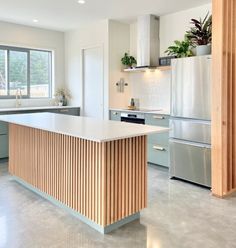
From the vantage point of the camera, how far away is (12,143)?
13.9 feet

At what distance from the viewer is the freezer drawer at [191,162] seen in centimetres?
385

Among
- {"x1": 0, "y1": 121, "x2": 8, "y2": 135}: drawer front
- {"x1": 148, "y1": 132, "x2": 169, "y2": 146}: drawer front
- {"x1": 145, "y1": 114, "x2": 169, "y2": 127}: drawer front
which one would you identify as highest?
{"x1": 145, "y1": 114, "x2": 169, "y2": 127}: drawer front

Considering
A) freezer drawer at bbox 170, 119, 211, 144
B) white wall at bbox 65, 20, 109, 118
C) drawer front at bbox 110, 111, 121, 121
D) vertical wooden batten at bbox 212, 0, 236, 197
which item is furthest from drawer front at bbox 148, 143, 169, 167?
white wall at bbox 65, 20, 109, 118

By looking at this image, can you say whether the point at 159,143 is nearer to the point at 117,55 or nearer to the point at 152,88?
the point at 152,88

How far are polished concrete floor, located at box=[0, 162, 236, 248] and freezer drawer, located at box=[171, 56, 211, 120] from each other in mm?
1114

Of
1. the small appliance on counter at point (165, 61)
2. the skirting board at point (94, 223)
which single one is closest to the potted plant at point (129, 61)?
the small appliance on counter at point (165, 61)

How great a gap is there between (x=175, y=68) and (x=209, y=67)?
593 mm

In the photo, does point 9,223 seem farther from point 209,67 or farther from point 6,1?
point 6,1

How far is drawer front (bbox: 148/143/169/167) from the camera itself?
4793 millimetres

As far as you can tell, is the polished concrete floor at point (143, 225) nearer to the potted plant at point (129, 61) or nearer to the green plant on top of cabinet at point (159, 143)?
the green plant on top of cabinet at point (159, 143)

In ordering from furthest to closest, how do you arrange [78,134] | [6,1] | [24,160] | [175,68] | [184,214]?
[6,1] → [175,68] → [24,160] → [184,214] → [78,134]

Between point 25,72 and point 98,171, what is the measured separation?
14.8 feet

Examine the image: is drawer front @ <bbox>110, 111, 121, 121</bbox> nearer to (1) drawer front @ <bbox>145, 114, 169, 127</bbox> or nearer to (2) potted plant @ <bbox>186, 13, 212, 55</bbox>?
(1) drawer front @ <bbox>145, 114, 169, 127</bbox>

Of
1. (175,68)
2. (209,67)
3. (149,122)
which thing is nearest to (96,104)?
(149,122)
